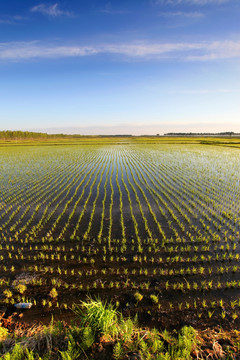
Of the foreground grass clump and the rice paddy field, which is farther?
the rice paddy field

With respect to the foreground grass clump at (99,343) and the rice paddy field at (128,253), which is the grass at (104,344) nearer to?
the foreground grass clump at (99,343)

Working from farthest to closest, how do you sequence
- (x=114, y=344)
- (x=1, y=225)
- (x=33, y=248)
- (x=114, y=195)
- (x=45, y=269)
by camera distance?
(x=114, y=195)
(x=1, y=225)
(x=33, y=248)
(x=45, y=269)
(x=114, y=344)

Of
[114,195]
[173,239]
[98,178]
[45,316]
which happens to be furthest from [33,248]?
[98,178]

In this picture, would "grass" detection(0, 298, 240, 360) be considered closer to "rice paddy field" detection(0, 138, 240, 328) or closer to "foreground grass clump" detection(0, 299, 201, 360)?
"foreground grass clump" detection(0, 299, 201, 360)

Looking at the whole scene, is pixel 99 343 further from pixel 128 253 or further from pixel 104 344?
pixel 128 253

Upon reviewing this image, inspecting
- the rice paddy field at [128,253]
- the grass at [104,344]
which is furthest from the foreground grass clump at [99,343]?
the rice paddy field at [128,253]

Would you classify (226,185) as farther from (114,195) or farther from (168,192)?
(114,195)

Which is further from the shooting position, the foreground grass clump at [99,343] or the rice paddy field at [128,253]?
the rice paddy field at [128,253]

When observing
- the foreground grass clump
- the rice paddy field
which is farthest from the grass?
the rice paddy field
